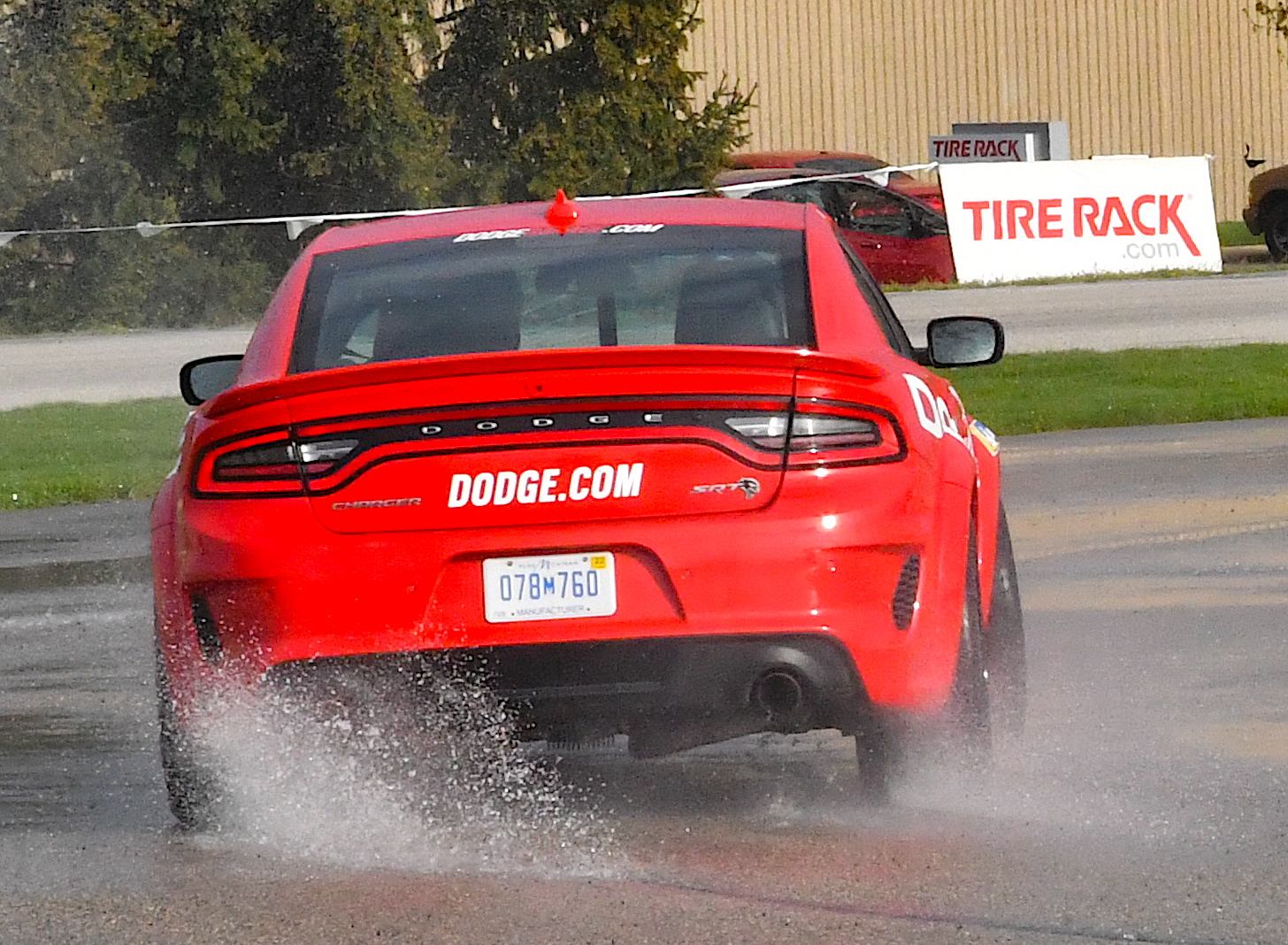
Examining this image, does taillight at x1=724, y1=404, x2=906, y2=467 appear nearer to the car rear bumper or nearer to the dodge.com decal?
the dodge.com decal

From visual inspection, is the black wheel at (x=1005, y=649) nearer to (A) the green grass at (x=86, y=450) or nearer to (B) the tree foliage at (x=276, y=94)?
(A) the green grass at (x=86, y=450)

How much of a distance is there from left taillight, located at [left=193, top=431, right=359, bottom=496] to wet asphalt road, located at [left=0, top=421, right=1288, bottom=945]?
548mm

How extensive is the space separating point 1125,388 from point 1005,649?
11341mm

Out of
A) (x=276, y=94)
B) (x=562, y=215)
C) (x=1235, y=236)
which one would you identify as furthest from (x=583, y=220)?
(x=1235, y=236)

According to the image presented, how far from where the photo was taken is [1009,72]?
159ft

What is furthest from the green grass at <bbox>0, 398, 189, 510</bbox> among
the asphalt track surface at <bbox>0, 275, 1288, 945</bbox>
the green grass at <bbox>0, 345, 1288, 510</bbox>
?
the asphalt track surface at <bbox>0, 275, 1288, 945</bbox>

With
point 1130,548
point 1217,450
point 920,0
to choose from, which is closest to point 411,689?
point 1130,548

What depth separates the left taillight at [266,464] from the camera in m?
5.90

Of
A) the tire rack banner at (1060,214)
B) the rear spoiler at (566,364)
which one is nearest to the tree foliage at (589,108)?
the tire rack banner at (1060,214)

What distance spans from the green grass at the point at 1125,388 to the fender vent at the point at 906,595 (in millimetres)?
11044

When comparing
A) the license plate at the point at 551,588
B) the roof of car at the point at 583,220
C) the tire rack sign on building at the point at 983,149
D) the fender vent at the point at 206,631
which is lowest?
the tire rack sign on building at the point at 983,149

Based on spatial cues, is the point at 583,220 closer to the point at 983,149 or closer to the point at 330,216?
the point at 330,216

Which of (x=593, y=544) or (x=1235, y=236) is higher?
(x=593, y=544)

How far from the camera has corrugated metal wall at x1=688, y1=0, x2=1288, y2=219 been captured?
154 ft
